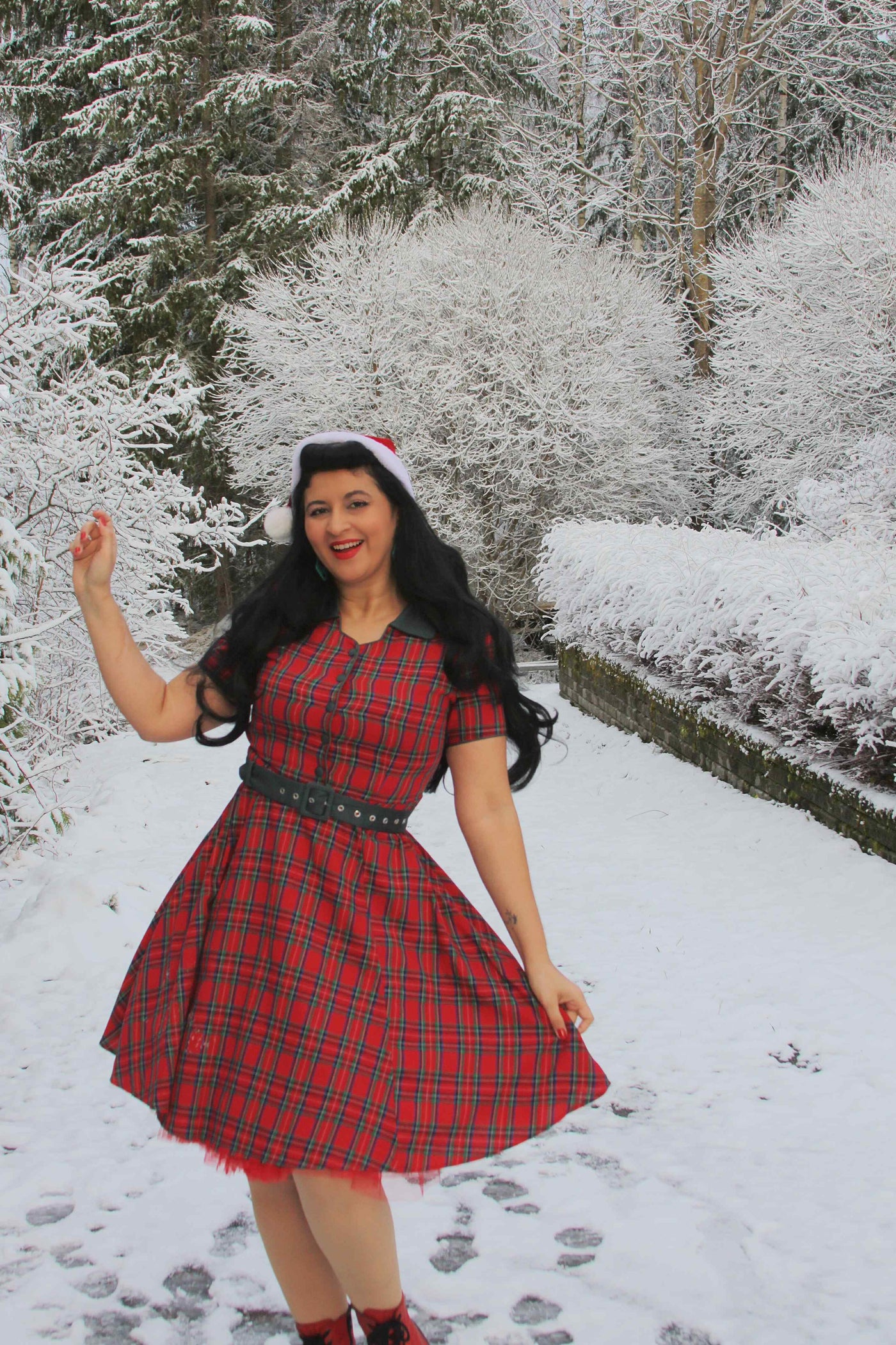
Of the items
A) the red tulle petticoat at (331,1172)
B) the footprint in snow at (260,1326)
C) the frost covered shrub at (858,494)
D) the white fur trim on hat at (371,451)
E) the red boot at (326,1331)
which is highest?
the frost covered shrub at (858,494)

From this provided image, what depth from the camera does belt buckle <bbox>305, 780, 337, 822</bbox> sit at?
181 centimetres

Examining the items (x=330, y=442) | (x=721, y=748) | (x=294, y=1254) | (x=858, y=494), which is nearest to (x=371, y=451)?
(x=330, y=442)

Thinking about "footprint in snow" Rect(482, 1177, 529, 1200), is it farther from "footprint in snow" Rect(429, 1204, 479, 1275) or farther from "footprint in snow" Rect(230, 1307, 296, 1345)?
"footprint in snow" Rect(230, 1307, 296, 1345)

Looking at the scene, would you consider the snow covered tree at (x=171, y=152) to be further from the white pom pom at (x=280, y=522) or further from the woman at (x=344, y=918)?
→ the woman at (x=344, y=918)

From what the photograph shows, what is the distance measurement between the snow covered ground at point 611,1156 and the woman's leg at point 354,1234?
0.51 metres

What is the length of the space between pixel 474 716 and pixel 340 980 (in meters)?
0.51

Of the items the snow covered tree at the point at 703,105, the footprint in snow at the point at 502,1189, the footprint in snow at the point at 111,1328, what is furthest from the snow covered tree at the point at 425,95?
the footprint in snow at the point at 111,1328

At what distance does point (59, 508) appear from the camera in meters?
5.97

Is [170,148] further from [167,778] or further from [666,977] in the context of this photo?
[666,977]

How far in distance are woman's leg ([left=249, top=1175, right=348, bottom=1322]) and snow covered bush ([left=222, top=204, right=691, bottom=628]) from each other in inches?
506

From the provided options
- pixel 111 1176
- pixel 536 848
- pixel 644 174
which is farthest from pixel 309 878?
pixel 644 174

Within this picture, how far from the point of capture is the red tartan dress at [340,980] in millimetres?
1652

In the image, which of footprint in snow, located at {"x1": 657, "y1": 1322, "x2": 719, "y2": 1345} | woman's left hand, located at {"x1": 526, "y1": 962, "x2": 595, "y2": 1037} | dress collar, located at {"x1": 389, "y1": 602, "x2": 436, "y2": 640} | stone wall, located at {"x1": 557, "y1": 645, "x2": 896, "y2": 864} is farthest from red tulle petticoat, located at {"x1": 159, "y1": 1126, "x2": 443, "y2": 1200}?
stone wall, located at {"x1": 557, "y1": 645, "x2": 896, "y2": 864}

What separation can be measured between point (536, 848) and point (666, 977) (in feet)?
6.30
